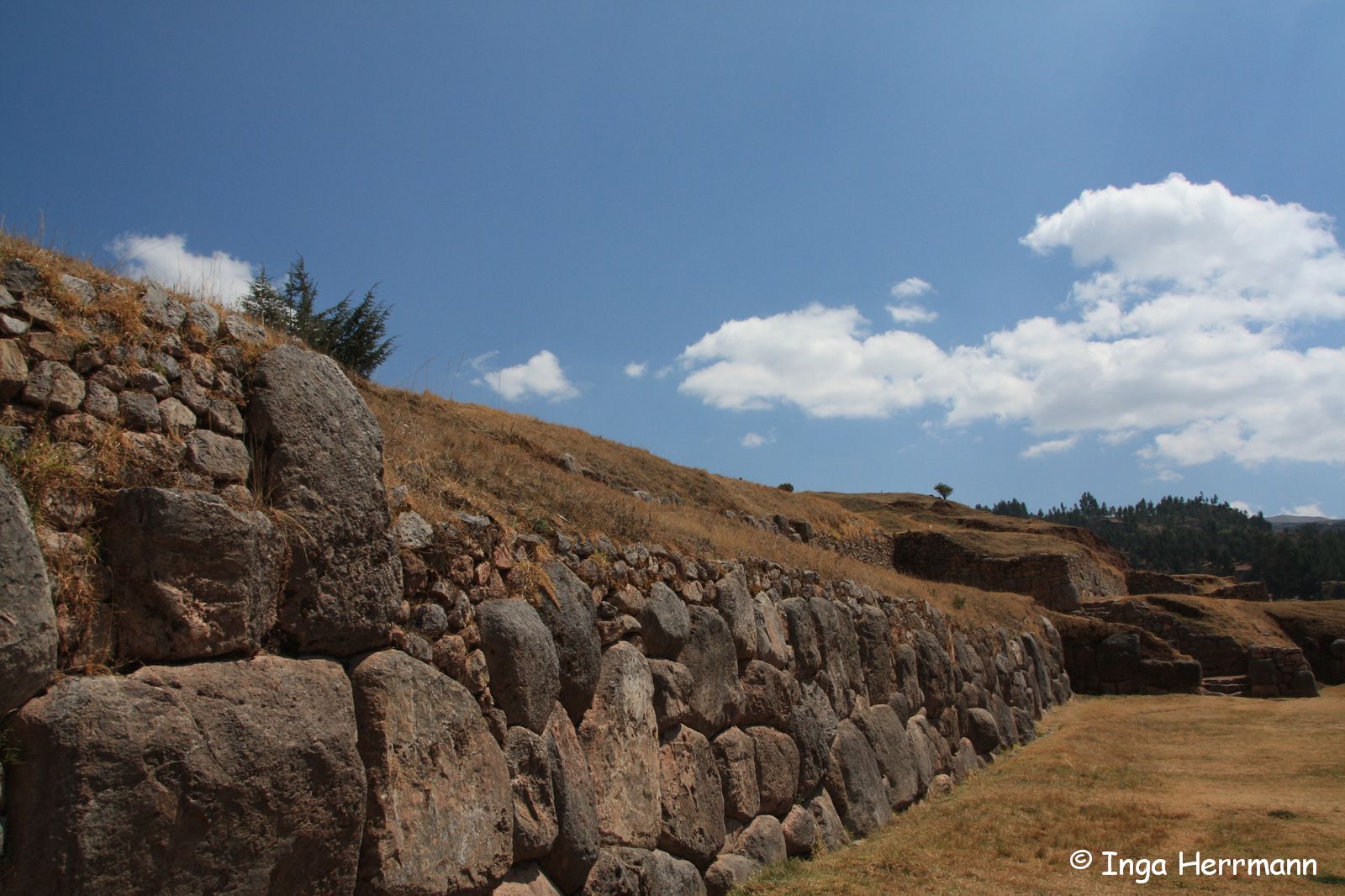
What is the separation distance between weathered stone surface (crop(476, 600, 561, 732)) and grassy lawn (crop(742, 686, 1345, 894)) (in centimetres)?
284

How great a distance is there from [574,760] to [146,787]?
2.89 metres

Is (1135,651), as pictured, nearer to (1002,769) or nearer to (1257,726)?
(1257,726)

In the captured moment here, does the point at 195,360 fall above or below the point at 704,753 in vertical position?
above

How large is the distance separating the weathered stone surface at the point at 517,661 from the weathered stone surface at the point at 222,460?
53.0 inches

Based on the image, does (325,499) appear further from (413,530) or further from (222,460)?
(413,530)

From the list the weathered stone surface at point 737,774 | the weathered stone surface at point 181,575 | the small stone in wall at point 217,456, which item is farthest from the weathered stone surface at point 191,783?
the weathered stone surface at point 737,774

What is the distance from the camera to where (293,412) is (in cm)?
437

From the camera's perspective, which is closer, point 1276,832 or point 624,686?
point 624,686

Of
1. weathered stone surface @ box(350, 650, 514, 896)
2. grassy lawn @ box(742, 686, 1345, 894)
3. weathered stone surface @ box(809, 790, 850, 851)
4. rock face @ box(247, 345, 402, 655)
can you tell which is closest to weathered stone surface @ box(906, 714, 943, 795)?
grassy lawn @ box(742, 686, 1345, 894)

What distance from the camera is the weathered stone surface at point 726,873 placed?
682cm

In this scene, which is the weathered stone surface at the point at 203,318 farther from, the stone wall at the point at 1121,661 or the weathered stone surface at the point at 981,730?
the stone wall at the point at 1121,661

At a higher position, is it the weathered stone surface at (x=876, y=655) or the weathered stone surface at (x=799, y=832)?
the weathered stone surface at (x=876, y=655)

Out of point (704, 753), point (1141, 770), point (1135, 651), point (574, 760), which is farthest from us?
point (1135, 651)

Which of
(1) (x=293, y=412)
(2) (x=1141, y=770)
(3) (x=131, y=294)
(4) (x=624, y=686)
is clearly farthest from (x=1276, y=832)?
(3) (x=131, y=294)
